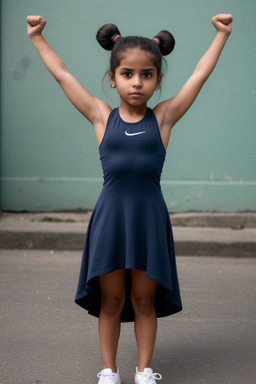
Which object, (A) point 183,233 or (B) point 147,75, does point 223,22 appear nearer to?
(B) point 147,75

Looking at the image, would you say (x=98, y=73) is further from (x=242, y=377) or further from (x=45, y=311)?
(x=242, y=377)

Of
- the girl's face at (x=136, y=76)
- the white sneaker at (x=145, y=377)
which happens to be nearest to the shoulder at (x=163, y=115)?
the girl's face at (x=136, y=76)

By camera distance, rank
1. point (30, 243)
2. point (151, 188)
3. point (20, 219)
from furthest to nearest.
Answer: point (20, 219)
point (30, 243)
point (151, 188)

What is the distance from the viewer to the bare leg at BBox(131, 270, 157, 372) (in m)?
3.13

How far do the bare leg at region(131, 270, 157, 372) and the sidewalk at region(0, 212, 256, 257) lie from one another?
10.1 ft

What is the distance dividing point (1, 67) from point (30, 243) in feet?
6.96

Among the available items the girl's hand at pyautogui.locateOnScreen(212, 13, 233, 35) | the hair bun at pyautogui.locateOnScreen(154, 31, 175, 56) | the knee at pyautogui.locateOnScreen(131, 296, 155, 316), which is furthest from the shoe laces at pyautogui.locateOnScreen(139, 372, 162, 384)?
the girl's hand at pyautogui.locateOnScreen(212, 13, 233, 35)

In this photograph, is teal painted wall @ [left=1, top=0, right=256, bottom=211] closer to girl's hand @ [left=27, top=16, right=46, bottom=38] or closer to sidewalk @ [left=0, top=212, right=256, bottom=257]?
sidewalk @ [left=0, top=212, right=256, bottom=257]

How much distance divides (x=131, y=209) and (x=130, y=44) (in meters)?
0.76

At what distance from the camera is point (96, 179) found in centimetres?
727

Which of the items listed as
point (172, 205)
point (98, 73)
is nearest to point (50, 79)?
point (98, 73)

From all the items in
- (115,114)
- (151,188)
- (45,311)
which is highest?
(115,114)

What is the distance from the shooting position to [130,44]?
3.05 metres

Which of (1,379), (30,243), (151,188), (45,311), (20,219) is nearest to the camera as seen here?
(151,188)
